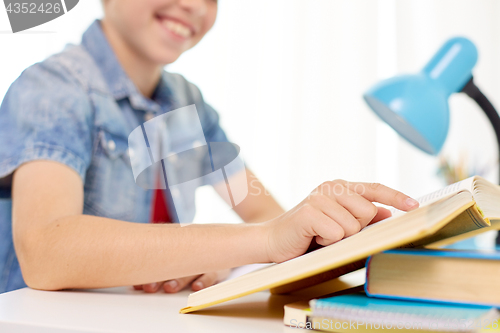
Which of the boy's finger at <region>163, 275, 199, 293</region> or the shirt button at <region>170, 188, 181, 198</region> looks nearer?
the boy's finger at <region>163, 275, 199, 293</region>

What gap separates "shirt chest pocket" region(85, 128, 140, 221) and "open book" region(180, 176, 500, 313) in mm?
445

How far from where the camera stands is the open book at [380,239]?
0.23m

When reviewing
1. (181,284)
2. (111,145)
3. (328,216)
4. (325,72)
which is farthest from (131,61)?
(325,72)

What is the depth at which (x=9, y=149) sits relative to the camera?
0.56m

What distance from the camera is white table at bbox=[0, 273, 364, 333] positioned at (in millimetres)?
290

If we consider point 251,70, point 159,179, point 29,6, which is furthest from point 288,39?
point 159,179

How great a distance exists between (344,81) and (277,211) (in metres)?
1.30

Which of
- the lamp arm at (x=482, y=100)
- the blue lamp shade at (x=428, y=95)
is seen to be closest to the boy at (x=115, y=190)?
the blue lamp shade at (x=428, y=95)

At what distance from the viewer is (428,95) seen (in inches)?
25.1

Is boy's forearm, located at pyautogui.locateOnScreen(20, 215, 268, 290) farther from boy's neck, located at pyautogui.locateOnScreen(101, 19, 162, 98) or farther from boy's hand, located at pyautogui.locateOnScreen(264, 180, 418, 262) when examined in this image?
boy's neck, located at pyautogui.locateOnScreen(101, 19, 162, 98)

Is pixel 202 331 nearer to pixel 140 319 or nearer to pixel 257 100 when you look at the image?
pixel 140 319

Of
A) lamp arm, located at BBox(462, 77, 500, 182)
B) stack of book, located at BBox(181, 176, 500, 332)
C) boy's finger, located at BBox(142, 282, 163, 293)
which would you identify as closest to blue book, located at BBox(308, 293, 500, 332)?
stack of book, located at BBox(181, 176, 500, 332)

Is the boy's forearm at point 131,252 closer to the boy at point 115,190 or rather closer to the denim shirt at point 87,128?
the boy at point 115,190

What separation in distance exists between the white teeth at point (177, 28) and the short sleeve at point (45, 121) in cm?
26
